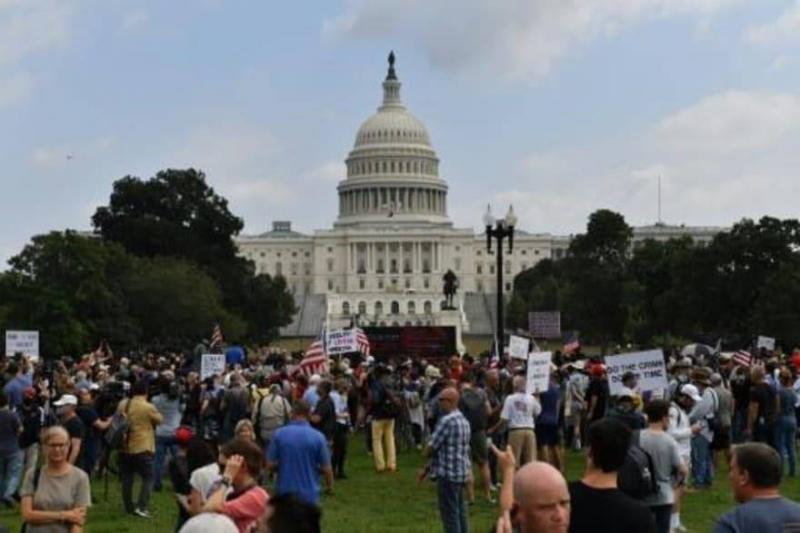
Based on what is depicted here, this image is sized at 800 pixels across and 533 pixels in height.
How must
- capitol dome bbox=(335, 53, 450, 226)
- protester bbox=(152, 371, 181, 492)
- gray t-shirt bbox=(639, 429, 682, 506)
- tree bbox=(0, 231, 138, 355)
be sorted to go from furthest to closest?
capitol dome bbox=(335, 53, 450, 226) < tree bbox=(0, 231, 138, 355) < protester bbox=(152, 371, 181, 492) < gray t-shirt bbox=(639, 429, 682, 506)

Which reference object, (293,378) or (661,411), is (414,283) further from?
(661,411)

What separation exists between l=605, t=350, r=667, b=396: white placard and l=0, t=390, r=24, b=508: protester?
245 inches

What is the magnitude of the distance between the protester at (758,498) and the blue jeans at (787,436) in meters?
11.7

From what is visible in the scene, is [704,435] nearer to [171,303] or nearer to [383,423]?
[383,423]

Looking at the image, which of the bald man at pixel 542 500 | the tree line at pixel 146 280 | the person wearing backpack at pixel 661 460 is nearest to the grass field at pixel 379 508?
the person wearing backpack at pixel 661 460

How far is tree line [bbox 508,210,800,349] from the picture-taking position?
59.9m

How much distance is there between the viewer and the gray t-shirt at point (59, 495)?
8.54m

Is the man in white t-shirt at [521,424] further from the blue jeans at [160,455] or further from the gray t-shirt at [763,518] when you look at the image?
the gray t-shirt at [763,518]

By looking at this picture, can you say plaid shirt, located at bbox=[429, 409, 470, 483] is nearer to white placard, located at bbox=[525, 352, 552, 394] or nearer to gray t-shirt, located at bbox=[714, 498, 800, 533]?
white placard, located at bbox=[525, 352, 552, 394]

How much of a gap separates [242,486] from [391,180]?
522 feet

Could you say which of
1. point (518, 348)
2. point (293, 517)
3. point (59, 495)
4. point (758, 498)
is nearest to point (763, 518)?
point (758, 498)

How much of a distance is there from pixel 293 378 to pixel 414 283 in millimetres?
138629

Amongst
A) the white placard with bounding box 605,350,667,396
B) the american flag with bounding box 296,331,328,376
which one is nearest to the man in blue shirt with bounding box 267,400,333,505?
the white placard with bounding box 605,350,667,396

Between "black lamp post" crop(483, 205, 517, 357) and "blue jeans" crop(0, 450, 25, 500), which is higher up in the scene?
"black lamp post" crop(483, 205, 517, 357)
